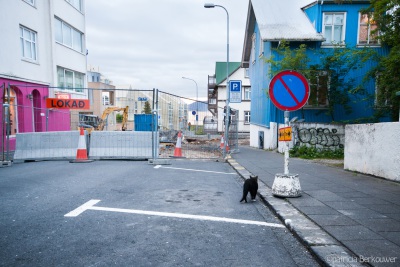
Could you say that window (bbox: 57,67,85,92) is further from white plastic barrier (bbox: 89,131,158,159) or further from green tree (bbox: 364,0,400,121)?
green tree (bbox: 364,0,400,121)

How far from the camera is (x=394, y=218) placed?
3.84 m

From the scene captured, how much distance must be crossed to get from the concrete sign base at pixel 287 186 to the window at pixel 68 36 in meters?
18.6

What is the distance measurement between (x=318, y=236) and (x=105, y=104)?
49630 mm

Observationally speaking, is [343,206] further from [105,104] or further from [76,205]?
[105,104]

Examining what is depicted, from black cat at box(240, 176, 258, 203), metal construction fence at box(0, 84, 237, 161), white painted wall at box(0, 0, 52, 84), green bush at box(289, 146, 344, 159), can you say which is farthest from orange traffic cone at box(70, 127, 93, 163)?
green bush at box(289, 146, 344, 159)

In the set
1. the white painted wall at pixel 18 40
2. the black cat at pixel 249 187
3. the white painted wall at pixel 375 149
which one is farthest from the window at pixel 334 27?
the white painted wall at pixel 18 40

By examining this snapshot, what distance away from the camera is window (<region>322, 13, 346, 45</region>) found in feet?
53.5

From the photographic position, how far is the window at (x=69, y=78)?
1842 cm

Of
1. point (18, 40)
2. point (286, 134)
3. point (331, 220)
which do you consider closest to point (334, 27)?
point (286, 134)

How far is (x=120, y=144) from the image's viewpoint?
34.7 ft

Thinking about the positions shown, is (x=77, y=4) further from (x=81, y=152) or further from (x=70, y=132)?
(x=81, y=152)

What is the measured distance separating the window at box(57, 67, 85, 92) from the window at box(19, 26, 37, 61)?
2343 mm

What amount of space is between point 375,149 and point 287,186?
11.6 feet

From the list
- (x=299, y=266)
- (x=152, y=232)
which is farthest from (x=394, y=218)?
(x=152, y=232)
